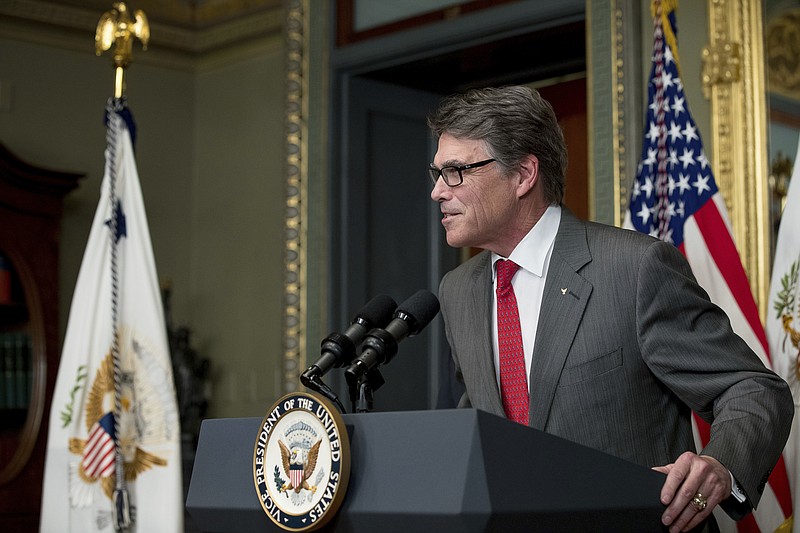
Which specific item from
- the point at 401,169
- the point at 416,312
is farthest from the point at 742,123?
the point at 416,312

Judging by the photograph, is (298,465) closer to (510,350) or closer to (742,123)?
(510,350)

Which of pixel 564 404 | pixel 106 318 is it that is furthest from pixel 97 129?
pixel 564 404

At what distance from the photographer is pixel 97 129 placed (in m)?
6.92

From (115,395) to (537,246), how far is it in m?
2.60

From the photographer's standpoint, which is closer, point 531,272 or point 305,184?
point 531,272

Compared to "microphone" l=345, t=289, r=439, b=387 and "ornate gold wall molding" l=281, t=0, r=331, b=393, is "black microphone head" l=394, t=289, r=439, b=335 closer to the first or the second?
"microphone" l=345, t=289, r=439, b=387

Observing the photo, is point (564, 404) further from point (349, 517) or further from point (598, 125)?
point (598, 125)

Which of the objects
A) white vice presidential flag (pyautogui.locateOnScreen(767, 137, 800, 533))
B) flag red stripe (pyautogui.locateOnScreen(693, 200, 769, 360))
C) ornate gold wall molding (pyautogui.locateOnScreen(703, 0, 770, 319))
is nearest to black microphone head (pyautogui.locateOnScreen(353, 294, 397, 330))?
white vice presidential flag (pyautogui.locateOnScreen(767, 137, 800, 533))

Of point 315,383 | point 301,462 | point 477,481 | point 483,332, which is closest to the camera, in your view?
point 477,481

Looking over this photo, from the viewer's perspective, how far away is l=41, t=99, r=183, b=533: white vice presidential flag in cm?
438

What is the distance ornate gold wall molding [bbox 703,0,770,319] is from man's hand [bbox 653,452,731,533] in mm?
2345

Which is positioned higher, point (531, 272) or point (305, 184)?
point (305, 184)

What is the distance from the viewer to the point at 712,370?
2.02 meters

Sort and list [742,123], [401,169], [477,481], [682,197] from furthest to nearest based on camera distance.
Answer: [401,169], [742,123], [682,197], [477,481]
